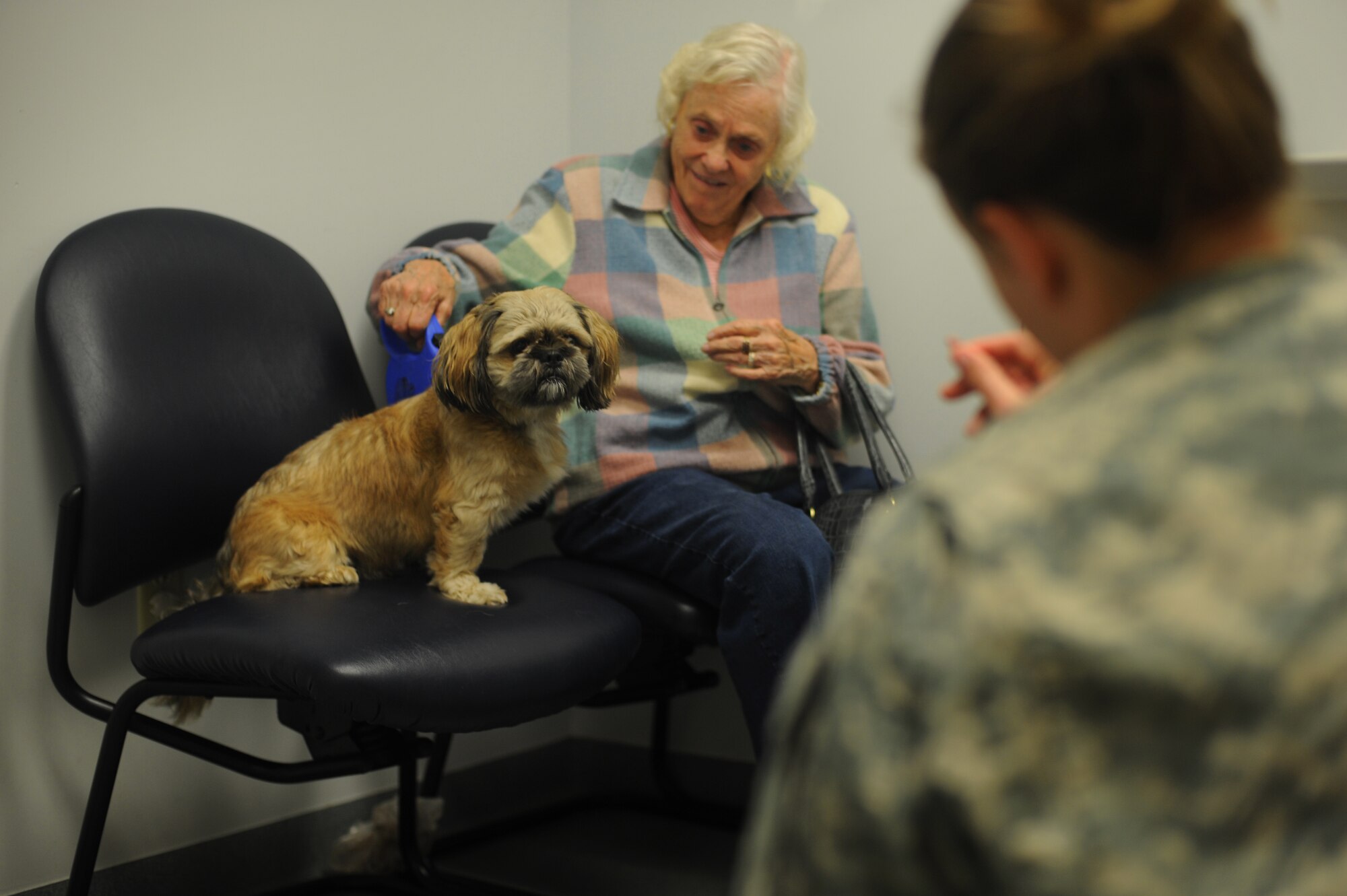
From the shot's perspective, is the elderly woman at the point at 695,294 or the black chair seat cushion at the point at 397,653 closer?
the black chair seat cushion at the point at 397,653

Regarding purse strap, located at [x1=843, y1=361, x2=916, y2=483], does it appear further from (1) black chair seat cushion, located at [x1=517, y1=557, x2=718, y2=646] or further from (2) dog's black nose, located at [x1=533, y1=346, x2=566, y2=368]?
(2) dog's black nose, located at [x1=533, y1=346, x2=566, y2=368]

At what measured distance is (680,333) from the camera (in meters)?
2.07

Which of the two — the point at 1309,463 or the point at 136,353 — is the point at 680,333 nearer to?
the point at 136,353

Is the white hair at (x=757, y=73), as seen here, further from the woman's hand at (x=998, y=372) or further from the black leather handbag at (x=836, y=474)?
the woman's hand at (x=998, y=372)

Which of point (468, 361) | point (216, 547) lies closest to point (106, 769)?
point (216, 547)

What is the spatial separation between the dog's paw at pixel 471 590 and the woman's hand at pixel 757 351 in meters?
0.56

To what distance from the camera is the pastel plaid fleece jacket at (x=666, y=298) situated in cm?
202

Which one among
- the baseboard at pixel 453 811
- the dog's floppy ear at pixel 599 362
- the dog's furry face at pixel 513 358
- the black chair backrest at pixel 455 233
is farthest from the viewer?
the black chair backrest at pixel 455 233

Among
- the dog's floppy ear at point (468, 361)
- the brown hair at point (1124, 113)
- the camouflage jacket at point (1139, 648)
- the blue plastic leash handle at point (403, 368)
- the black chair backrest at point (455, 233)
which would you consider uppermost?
the brown hair at point (1124, 113)

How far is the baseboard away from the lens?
1921mm

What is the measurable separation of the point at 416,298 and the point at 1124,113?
4.90 feet

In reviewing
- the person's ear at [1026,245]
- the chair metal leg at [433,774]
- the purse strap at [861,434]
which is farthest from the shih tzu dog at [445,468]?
the person's ear at [1026,245]

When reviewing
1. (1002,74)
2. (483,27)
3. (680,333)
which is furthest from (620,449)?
(1002,74)

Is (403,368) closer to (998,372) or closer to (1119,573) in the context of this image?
(998,372)
